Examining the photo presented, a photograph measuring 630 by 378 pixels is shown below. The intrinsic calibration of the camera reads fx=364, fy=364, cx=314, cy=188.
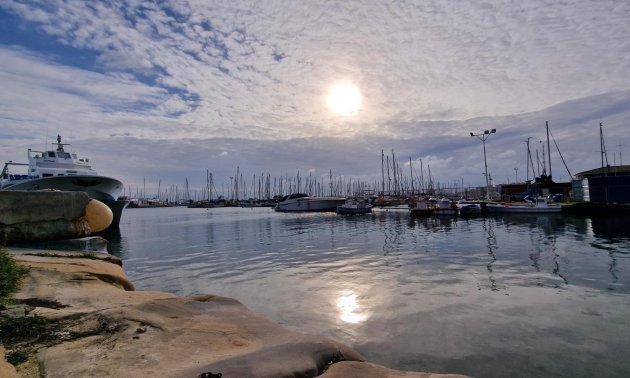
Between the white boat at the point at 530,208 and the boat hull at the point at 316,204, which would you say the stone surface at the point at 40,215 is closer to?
the white boat at the point at 530,208

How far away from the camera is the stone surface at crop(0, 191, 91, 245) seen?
1247cm

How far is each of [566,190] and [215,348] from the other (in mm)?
80518

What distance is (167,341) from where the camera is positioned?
5.16 meters

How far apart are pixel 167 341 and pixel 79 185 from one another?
35.1 metres

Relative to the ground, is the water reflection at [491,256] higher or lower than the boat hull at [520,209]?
lower

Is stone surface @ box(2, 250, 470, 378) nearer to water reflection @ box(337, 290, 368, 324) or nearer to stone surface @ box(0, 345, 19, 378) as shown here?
stone surface @ box(0, 345, 19, 378)

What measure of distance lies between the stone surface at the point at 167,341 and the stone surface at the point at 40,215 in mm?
6287

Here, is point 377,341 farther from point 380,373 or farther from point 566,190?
point 566,190

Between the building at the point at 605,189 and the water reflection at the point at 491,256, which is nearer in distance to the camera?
the water reflection at the point at 491,256

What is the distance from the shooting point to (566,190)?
68938 mm

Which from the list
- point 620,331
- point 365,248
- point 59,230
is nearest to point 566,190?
point 365,248

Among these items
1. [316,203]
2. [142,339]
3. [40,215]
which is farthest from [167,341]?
[316,203]

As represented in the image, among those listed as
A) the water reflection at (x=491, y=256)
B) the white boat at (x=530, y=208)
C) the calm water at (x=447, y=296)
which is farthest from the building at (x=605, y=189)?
the water reflection at (x=491, y=256)

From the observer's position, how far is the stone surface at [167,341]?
416cm
